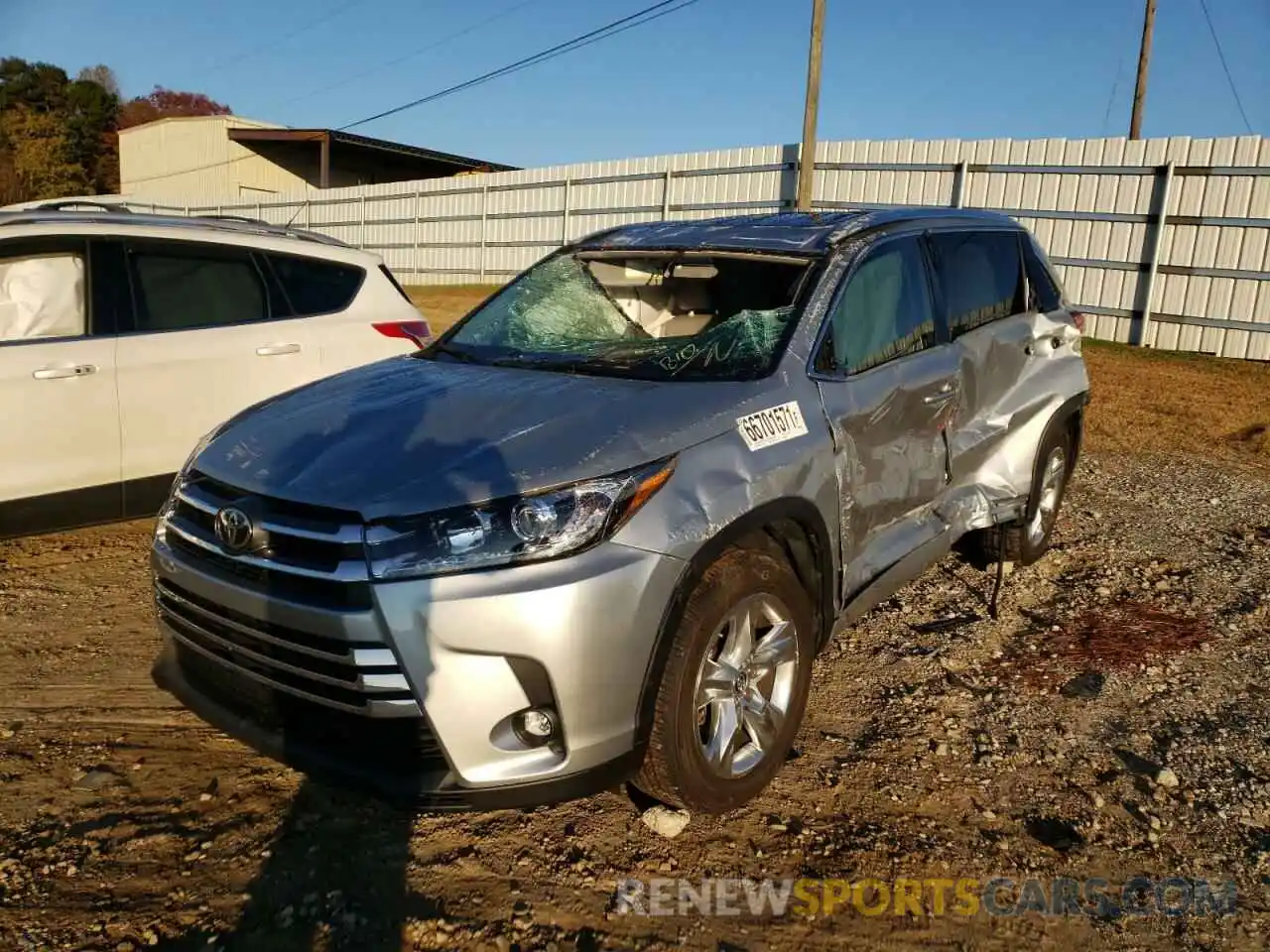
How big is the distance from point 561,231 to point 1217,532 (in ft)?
52.0

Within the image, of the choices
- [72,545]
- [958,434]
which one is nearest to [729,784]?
[958,434]

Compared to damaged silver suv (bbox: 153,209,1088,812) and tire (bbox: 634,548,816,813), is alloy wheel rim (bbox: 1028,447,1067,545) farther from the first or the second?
tire (bbox: 634,548,816,813)

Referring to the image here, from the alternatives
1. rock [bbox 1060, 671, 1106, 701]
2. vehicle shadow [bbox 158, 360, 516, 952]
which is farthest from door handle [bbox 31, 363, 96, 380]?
rock [bbox 1060, 671, 1106, 701]

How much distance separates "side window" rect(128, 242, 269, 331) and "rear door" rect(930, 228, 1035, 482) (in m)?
3.55

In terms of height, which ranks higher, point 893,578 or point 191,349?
point 191,349

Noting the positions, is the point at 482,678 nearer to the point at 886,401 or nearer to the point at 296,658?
the point at 296,658

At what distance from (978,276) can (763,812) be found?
279 cm

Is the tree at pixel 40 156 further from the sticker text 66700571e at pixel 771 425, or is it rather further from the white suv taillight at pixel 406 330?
the sticker text 66700571e at pixel 771 425

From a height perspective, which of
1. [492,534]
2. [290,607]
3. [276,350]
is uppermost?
[276,350]

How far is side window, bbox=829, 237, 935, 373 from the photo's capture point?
11.5ft

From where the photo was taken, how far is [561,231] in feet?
65.4

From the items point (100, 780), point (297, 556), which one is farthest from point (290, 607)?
point (100, 780)

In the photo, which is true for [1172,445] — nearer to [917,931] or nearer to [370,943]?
[917,931]

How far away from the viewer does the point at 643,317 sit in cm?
424
